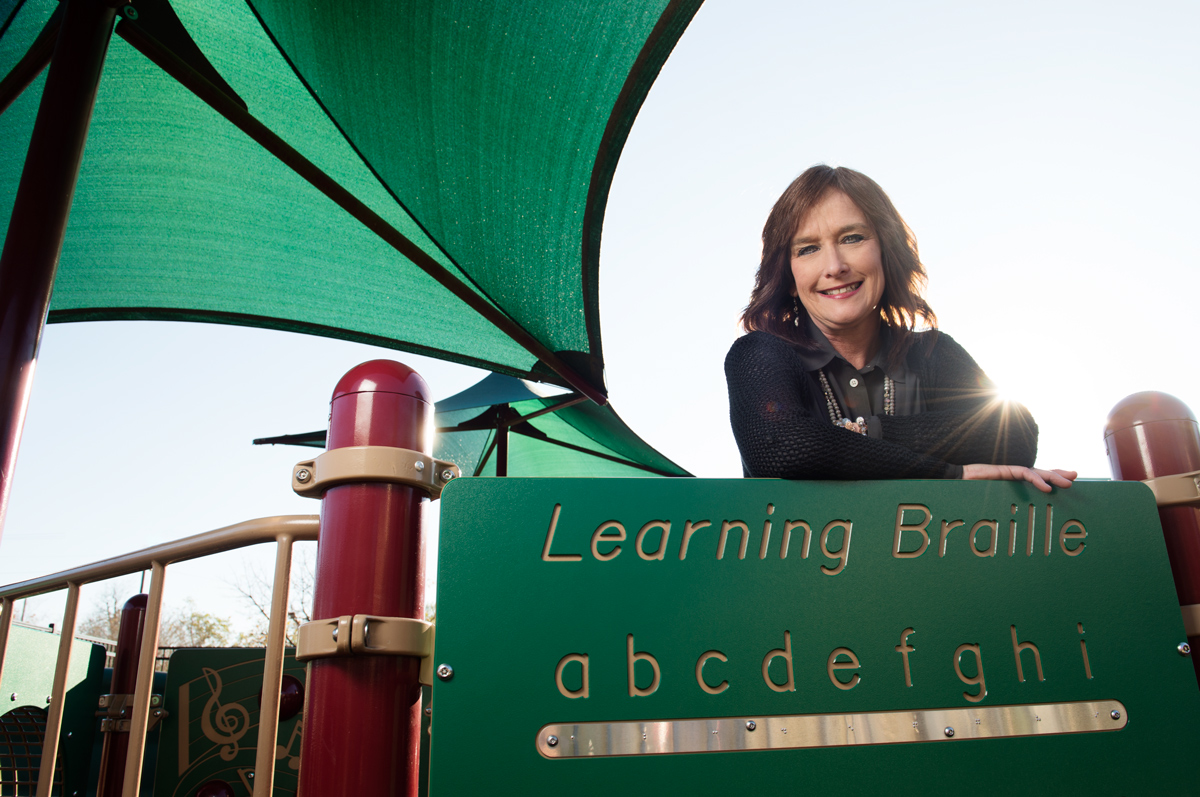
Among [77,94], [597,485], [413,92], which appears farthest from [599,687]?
[413,92]

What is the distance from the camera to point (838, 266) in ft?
5.00

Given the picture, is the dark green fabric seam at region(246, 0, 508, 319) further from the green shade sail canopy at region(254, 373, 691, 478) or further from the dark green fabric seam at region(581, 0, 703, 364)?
the green shade sail canopy at region(254, 373, 691, 478)

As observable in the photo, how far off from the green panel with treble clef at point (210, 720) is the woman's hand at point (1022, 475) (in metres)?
2.30

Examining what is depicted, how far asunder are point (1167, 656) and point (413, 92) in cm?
254

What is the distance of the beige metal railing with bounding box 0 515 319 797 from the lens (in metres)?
1.08

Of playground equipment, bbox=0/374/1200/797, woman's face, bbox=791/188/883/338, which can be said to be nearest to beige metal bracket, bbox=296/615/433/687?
playground equipment, bbox=0/374/1200/797

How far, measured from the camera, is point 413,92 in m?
2.57

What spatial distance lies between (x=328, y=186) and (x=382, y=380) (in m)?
1.93

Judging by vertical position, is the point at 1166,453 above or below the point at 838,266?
below

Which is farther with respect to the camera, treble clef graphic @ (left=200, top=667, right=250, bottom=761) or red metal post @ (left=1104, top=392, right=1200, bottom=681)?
treble clef graphic @ (left=200, top=667, right=250, bottom=761)

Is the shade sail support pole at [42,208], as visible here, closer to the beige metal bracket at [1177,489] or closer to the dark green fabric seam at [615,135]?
the dark green fabric seam at [615,135]

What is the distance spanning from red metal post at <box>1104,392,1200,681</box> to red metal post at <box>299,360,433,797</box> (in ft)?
3.98

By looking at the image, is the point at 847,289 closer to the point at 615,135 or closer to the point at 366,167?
the point at 615,135

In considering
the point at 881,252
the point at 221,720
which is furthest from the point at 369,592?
the point at 221,720
